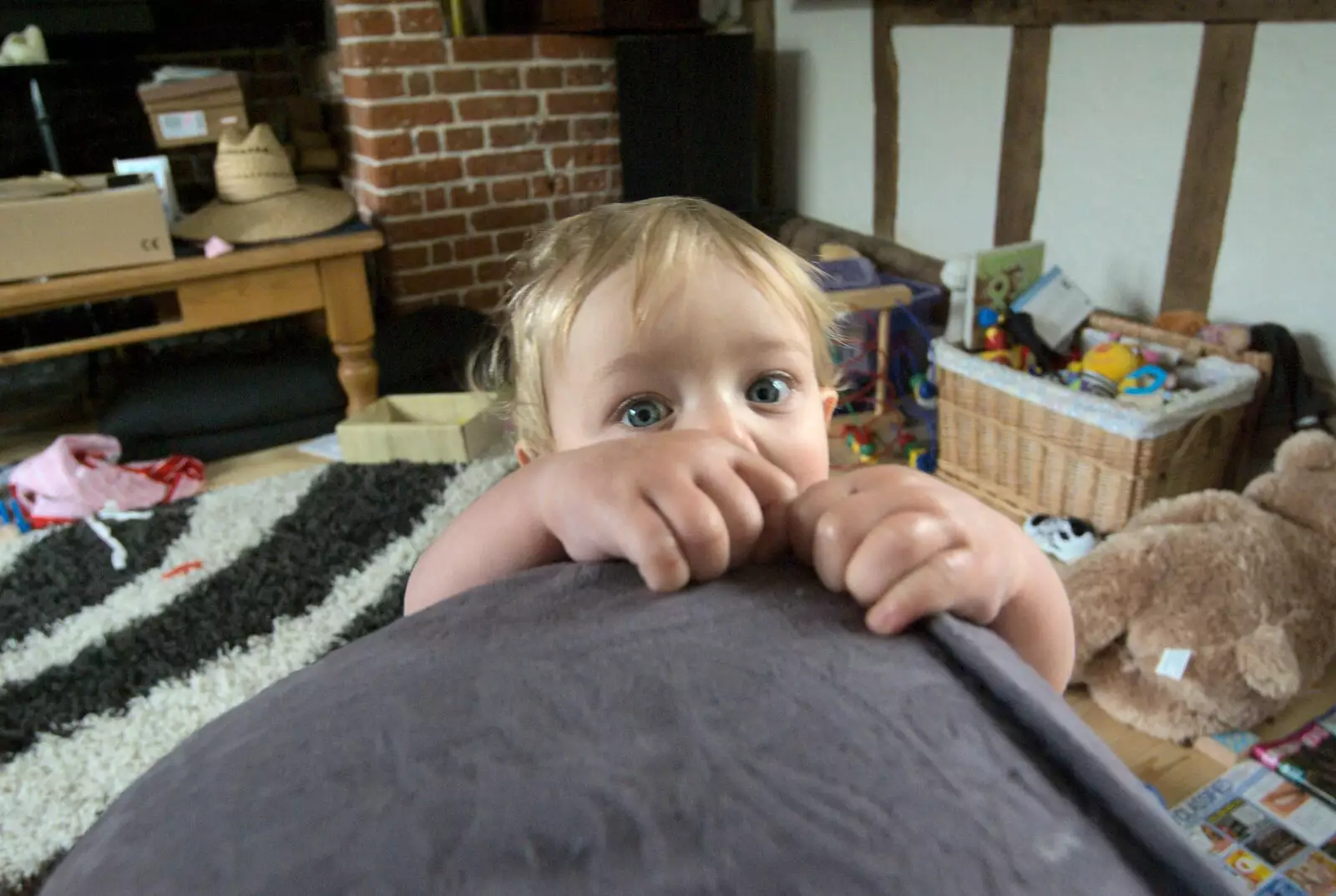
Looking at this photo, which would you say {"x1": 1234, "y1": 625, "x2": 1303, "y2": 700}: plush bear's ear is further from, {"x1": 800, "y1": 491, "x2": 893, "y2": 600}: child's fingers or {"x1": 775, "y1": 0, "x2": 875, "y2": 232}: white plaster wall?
{"x1": 775, "y1": 0, "x2": 875, "y2": 232}: white plaster wall

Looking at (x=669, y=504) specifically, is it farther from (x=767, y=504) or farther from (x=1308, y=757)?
(x=1308, y=757)

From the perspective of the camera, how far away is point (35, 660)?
152 cm

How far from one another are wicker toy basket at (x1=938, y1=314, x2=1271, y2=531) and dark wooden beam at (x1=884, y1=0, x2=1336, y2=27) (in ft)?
1.76

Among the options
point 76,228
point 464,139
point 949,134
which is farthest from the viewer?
point 464,139

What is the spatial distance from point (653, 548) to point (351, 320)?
2055 mm

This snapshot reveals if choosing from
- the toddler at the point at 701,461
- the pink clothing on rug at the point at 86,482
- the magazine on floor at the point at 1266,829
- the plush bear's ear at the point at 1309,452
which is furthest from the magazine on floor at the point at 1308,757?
the pink clothing on rug at the point at 86,482

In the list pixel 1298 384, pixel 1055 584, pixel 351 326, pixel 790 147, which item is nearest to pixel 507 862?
pixel 1055 584

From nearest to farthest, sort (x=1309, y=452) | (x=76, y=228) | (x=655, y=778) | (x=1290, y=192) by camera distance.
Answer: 1. (x=655, y=778)
2. (x=1309, y=452)
3. (x=1290, y=192)
4. (x=76, y=228)

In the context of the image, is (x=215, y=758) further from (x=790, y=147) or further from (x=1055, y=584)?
(x=790, y=147)

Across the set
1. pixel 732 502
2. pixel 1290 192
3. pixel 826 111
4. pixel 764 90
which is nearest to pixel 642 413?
pixel 732 502

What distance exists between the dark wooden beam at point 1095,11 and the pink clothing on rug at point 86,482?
2.02 metres

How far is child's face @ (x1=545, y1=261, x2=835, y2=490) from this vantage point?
58 centimetres

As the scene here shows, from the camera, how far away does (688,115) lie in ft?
8.70

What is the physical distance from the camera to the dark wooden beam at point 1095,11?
5.04ft
